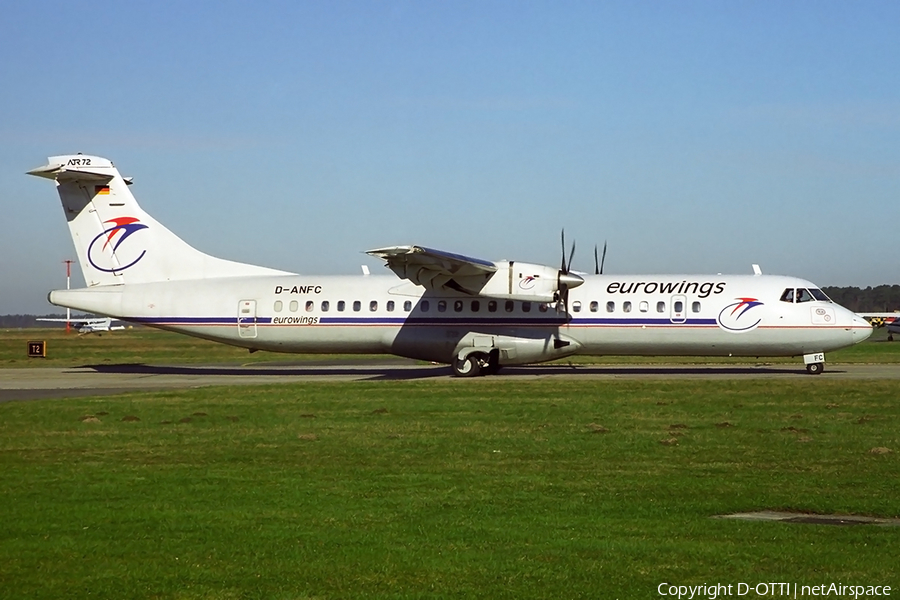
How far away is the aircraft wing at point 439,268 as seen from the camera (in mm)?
28875

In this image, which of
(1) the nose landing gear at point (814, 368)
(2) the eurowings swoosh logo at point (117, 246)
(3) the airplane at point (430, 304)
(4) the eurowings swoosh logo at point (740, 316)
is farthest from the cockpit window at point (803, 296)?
(2) the eurowings swoosh logo at point (117, 246)

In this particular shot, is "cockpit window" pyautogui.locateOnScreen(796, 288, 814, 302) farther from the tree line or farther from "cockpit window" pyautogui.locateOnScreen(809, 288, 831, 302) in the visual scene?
the tree line

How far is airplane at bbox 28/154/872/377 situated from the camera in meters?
30.1

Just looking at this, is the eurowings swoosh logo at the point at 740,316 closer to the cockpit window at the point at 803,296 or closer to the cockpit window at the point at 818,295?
the cockpit window at the point at 803,296

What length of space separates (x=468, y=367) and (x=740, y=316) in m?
8.80

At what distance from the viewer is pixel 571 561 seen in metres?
8.10

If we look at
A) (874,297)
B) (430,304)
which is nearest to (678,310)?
(430,304)

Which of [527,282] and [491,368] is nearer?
[527,282]

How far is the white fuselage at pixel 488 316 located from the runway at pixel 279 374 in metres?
1.03

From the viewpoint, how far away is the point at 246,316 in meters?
32.4

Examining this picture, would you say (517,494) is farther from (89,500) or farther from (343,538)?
(89,500)

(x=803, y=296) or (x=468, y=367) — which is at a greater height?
(x=803, y=296)

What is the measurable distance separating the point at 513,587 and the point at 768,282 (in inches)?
1004

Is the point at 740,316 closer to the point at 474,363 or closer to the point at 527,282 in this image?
the point at 527,282
